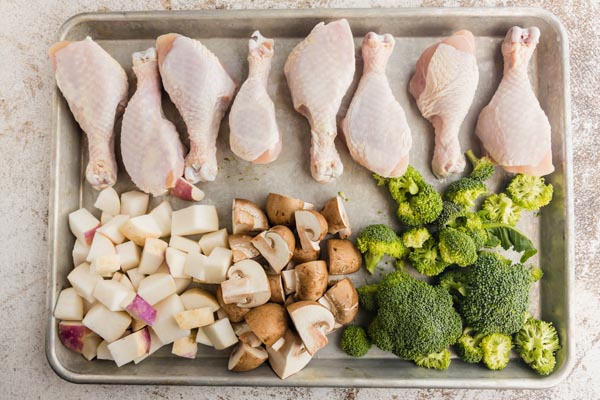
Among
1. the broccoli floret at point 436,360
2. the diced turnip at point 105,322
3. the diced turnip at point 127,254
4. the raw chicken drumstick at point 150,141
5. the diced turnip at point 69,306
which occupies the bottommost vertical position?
the broccoli floret at point 436,360

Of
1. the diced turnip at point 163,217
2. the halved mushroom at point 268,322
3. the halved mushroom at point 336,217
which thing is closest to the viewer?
the halved mushroom at point 268,322

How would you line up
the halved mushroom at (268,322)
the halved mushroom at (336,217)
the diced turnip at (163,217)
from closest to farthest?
the halved mushroom at (268,322)
the halved mushroom at (336,217)
the diced turnip at (163,217)

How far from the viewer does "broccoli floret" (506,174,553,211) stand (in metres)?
2.00

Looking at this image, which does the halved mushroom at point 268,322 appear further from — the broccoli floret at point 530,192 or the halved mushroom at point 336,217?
the broccoli floret at point 530,192

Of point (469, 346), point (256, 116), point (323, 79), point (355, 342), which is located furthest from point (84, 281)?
point (469, 346)

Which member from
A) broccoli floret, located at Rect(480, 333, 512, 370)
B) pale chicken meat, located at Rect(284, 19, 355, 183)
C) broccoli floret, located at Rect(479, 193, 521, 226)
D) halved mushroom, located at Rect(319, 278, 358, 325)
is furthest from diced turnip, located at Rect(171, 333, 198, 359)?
broccoli floret, located at Rect(479, 193, 521, 226)

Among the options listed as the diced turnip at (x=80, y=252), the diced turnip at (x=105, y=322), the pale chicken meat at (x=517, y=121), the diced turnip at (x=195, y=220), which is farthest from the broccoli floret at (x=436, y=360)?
the diced turnip at (x=80, y=252)

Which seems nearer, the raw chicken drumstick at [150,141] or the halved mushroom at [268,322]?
the halved mushroom at [268,322]

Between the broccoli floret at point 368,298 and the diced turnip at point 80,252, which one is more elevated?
the diced turnip at point 80,252

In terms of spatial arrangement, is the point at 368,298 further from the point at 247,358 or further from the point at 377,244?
the point at 247,358

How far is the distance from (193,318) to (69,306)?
22.3 inches

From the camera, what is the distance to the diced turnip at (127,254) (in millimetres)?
2012

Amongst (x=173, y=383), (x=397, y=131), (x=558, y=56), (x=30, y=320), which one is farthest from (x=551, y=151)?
(x=30, y=320)

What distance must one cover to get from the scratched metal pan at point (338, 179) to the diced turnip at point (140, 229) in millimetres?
148
